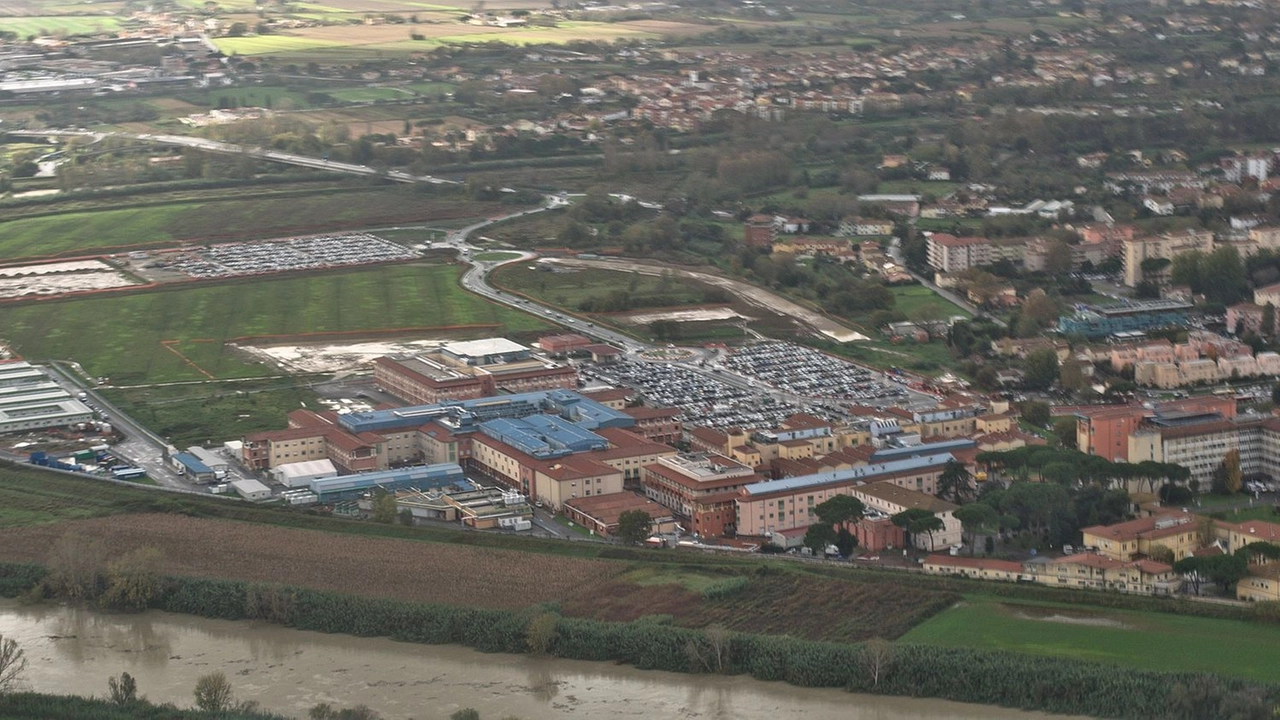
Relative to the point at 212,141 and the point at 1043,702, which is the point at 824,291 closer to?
the point at 1043,702

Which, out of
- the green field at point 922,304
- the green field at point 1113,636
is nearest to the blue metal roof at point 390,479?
the green field at point 1113,636

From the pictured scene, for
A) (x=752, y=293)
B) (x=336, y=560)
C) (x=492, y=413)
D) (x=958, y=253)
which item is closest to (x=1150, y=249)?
(x=958, y=253)

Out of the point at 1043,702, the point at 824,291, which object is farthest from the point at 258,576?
the point at 824,291

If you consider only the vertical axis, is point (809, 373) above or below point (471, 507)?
below

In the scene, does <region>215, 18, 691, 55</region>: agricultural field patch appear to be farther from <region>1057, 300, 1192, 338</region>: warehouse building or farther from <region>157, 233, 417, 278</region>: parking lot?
<region>1057, 300, 1192, 338</region>: warehouse building

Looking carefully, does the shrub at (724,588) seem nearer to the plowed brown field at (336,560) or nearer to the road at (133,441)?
the plowed brown field at (336,560)

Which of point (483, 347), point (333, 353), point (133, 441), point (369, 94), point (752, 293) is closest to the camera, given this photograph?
point (133, 441)

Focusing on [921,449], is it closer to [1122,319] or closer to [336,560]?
[336,560]
